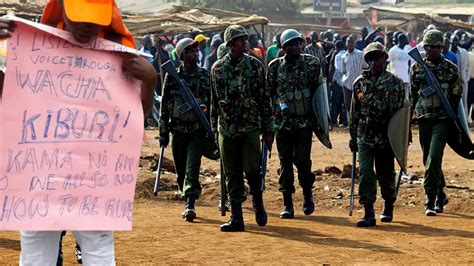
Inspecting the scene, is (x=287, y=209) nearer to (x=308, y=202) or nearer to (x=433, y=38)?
(x=308, y=202)

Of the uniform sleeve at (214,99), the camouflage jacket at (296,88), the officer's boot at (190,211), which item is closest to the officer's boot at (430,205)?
the camouflage jacket at (296,88)

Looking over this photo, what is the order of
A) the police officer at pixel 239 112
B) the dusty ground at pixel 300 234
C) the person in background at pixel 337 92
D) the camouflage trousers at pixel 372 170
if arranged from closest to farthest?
the dusty ground at pixel 300 234
the police officer at pixel 239 112
the camouflage trousers at pixel 372 170
the person in background at pixel 337 92

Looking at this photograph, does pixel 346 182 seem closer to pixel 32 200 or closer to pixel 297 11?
pixel 32 200

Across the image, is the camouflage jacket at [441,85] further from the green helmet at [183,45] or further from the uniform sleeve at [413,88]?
the green helmet at [183,45]

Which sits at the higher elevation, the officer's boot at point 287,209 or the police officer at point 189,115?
the police officer at point 189,115

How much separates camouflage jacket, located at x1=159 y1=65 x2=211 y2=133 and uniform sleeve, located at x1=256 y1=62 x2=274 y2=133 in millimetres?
993

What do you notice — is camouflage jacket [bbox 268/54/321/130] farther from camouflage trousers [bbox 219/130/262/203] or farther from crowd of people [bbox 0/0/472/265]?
camouflage trousers [bbox 219/130/262/203]

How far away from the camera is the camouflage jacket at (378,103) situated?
37.6 ft

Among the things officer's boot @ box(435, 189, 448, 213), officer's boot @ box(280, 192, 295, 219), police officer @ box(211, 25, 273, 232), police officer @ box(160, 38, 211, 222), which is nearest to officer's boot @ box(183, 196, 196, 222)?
police officer @ box(160, 38, 211, 222)

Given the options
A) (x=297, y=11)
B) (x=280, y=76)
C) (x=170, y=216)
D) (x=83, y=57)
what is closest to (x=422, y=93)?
(x=280, y=76)

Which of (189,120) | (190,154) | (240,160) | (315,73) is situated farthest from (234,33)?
(190,154)

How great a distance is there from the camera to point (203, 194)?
573 inches

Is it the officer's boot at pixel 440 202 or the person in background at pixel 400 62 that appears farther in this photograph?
the person in background at pixel 400 62

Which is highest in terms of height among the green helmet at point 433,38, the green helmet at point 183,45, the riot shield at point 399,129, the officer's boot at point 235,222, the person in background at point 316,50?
the green helmet at point 433,38
